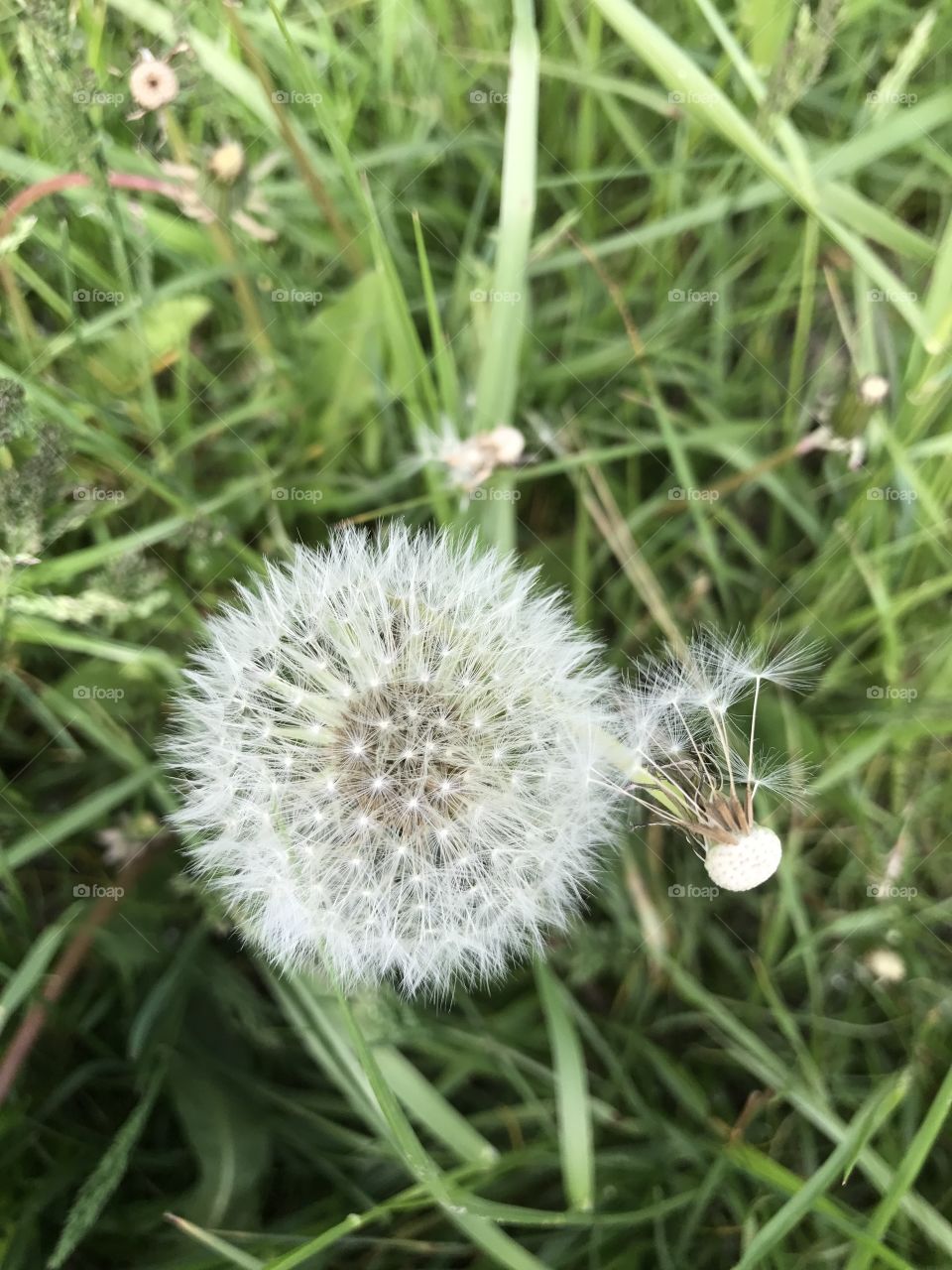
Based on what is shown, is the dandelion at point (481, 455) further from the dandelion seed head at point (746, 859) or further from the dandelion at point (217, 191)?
the dandelion seed head at point (746, 859)

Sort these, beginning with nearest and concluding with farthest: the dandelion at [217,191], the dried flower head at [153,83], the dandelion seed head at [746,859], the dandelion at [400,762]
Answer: the dandelion seed head at [746,859] < the dandelion at [400,762] < the dried flower head at [153,83] < the dandelion at [217,191]

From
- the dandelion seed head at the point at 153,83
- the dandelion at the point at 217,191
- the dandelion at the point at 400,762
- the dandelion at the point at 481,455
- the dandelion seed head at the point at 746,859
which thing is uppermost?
the dandelion at the point at 217,191

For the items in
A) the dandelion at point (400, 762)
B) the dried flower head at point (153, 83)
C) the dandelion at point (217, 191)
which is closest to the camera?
the dandelion at point (400, 762)

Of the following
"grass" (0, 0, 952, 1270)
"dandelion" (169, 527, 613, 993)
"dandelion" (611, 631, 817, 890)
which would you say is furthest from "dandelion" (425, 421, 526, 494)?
"dandelion" (611, 631, 817, 890)

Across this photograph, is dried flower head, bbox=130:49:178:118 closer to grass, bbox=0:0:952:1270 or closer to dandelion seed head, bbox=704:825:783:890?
grass, bbox=0:0:952:1270

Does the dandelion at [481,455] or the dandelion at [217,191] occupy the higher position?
the dandelion at [217,191]

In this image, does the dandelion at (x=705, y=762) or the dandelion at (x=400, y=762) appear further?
the dandelion at (x=400, y=762)

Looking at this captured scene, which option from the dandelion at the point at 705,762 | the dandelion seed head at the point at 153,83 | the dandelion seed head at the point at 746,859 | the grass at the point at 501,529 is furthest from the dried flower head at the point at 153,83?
the dandelion seed head at the point at 746,859
